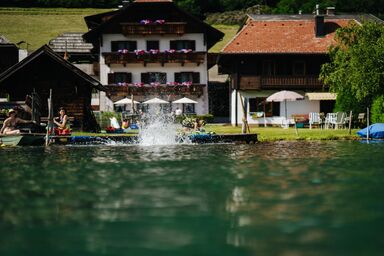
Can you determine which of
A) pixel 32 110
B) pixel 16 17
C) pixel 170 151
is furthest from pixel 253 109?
pixel 16 17

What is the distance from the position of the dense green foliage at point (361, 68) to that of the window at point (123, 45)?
19936 millimetres

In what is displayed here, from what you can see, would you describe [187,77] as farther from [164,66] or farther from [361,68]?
[361,68]

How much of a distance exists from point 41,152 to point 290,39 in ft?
90.6

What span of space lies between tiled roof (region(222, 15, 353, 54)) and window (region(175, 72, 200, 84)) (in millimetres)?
6287

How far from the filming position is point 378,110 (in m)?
33.0

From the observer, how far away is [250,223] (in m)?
9.34

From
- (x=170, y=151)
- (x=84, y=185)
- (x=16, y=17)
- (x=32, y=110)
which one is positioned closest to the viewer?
(x=84, y=185)

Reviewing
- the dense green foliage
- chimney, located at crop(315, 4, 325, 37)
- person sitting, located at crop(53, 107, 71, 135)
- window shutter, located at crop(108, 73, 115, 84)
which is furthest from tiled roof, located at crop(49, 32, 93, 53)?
person sitting, located at crop(53, 107, 71, 135)

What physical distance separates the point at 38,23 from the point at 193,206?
99369mm

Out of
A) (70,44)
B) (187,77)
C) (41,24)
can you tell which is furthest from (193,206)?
(41,24)

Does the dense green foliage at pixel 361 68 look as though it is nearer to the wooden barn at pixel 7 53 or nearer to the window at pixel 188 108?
the window at pixel 188 108

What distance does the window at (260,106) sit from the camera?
46375mm

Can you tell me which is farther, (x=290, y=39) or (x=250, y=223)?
(x=290, y=39)

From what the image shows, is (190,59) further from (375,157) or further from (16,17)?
(16,17)
